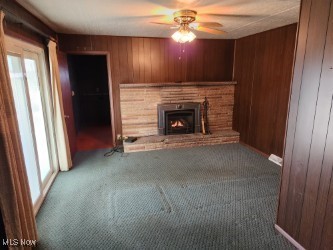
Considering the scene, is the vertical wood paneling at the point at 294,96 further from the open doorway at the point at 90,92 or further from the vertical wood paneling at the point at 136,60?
the open doorway at the point at 90,92

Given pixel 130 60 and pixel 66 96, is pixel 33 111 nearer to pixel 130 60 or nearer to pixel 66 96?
pixel 66 96

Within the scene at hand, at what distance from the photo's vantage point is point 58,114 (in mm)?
3342

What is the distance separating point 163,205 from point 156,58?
3.23 m

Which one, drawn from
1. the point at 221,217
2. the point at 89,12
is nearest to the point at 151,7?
the point at 89,12

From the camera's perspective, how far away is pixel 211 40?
16.1 ft

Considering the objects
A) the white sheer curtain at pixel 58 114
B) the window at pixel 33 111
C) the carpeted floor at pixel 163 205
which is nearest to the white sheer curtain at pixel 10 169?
the carpeted floor at pixel 163 205

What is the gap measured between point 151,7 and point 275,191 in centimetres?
287

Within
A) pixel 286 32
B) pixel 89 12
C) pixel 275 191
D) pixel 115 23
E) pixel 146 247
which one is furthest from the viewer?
pixel 286 32

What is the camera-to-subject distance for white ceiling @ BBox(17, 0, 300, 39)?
7.74ft

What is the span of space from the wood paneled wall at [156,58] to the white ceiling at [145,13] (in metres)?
0.53

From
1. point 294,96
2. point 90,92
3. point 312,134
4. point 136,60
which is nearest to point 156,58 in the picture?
point 136,60

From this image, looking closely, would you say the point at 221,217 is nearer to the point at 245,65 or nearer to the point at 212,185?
the point at 212,185

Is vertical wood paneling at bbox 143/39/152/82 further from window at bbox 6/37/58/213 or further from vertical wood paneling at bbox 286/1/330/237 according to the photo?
vertical wood paneling at bbox 286/1/330/237

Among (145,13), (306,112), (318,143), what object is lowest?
(318,143)
